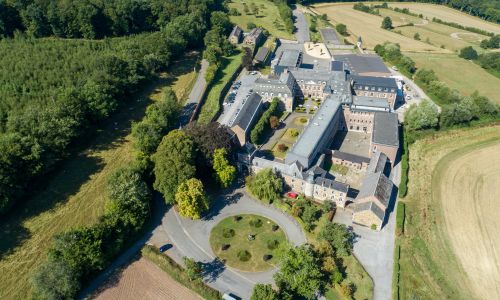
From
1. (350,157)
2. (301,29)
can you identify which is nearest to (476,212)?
(350,157)

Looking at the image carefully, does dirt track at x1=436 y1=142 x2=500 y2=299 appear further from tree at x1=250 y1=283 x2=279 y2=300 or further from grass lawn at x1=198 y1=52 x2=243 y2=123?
grass lawn at x1=198 y1=52 x2=243 y2=123

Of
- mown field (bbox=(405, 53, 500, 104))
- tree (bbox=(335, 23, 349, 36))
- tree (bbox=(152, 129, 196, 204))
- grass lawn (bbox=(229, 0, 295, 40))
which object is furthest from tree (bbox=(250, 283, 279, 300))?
tree (bbox=(335, 23, 349, 36))

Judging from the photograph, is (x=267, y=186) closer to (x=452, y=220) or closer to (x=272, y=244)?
(x=272, y=244)

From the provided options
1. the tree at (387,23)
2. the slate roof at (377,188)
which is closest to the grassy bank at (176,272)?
the slate roof at (377,188)

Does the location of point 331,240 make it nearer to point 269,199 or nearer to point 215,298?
point 269,199

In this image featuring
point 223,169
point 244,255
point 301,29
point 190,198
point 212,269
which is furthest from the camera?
point 301,29

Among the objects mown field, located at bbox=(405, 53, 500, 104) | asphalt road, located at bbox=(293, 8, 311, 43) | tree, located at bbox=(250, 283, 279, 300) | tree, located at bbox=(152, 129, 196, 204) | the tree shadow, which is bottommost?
mown field, located at bbox=(405, 53, 500, 104)

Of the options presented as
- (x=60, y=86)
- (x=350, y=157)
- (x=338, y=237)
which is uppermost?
(x=60, y=86)
